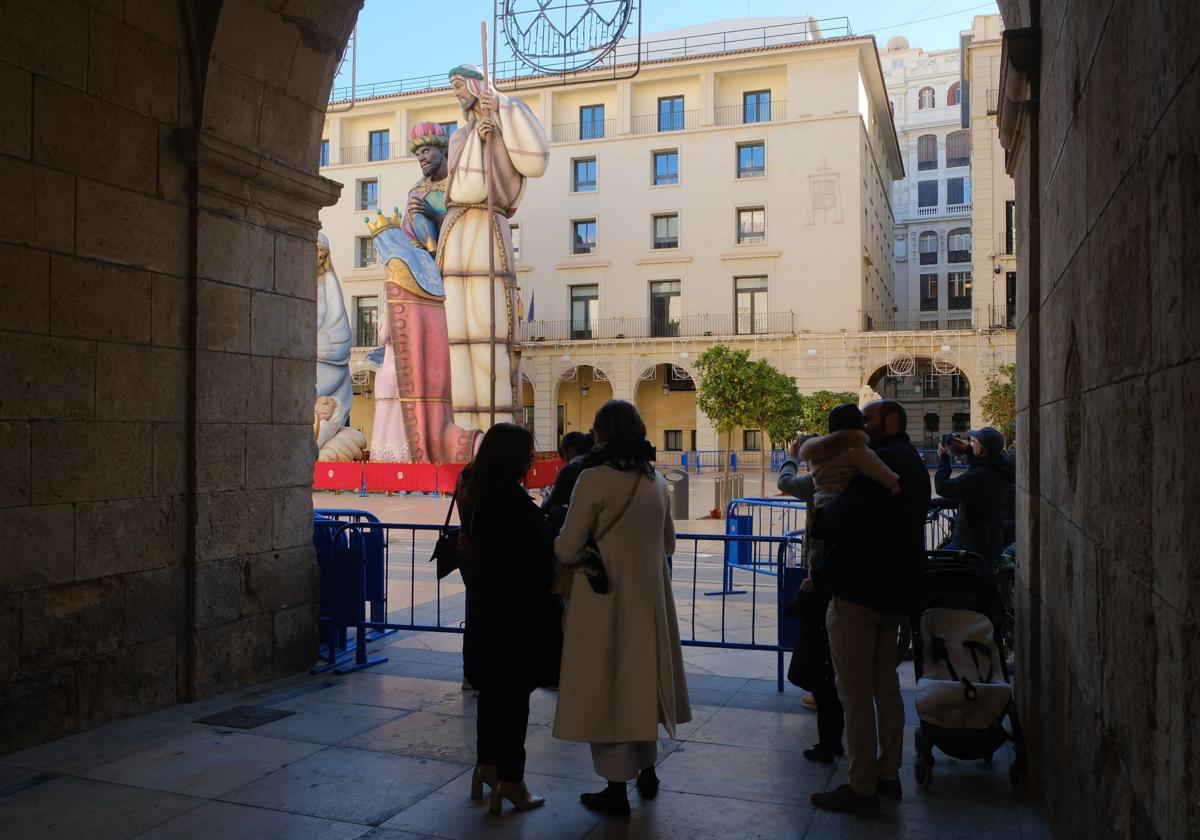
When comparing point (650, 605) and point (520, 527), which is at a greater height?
point (520, 527)

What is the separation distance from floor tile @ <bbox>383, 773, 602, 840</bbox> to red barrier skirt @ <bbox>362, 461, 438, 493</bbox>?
1964cm

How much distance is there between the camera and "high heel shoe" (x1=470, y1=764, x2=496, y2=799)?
14.1ft

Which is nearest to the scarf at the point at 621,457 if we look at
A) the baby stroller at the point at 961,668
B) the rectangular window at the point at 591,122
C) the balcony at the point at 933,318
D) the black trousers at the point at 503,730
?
the black trousers at the point at 503,730

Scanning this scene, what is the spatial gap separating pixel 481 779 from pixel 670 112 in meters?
38.4

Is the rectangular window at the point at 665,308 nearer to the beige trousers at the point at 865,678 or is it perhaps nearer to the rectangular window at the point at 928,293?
the rectangular window at the point at 928,293

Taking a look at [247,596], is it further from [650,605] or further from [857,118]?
[857,118]

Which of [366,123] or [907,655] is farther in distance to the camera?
[366,123]

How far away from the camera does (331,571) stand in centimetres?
711

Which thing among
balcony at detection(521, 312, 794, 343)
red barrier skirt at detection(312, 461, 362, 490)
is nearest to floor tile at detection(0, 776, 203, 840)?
red barrier skirt at detection(312, 461, 362, 490)

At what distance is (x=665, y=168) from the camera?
40.0m

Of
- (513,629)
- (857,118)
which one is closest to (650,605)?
(513,629)

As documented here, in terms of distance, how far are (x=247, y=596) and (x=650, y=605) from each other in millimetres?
3316

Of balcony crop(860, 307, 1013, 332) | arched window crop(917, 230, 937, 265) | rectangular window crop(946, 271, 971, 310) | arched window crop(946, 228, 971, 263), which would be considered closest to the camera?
balcony crop(860, 307, 1013, 332)

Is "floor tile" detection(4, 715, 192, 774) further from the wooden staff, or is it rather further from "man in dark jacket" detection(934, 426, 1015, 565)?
the wooden staff
